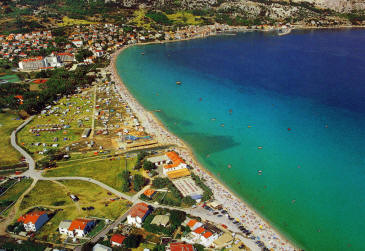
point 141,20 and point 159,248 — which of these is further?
point 141,20

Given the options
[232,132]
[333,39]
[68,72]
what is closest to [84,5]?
[68,72]

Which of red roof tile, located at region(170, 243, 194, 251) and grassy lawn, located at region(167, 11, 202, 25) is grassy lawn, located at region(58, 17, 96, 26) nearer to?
grassy lawn, located at region(167, 11, 202, 25)

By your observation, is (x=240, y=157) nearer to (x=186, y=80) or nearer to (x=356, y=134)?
(x=356, y=134)

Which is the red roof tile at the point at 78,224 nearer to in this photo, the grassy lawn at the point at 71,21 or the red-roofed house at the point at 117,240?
the red-roofed house at the point at 117,240

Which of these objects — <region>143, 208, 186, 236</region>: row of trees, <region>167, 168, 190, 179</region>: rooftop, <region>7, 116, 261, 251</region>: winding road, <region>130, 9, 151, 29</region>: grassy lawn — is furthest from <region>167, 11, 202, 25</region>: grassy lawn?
<region>143, 208, 186, 236</region>: row of trees

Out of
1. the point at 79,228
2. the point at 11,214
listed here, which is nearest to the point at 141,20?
the point at 11,214

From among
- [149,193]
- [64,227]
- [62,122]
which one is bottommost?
[149,193]

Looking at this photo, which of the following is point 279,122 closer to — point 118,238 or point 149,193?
point 149,193
